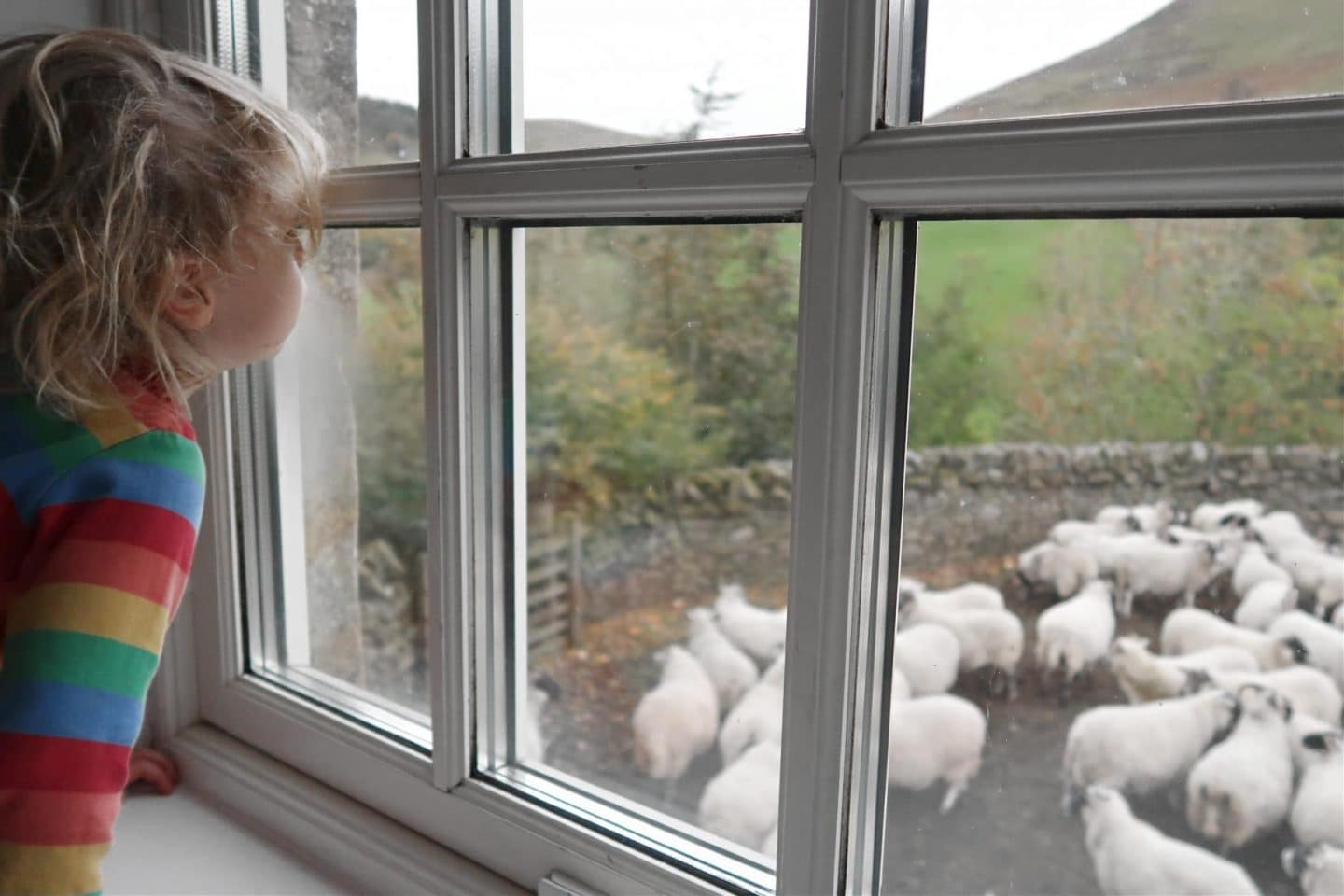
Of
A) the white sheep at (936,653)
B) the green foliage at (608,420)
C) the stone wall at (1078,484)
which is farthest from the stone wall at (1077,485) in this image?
the green foliage at (608,420)

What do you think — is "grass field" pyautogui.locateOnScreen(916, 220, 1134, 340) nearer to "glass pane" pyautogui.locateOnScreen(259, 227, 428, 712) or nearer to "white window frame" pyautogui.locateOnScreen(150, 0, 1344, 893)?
"white window frame" pyautogui.locateOnScreen(150, 0, 1344, 893)

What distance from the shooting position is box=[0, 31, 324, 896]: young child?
1.69ft

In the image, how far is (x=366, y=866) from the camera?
70 cm

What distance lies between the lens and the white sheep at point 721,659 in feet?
6.98

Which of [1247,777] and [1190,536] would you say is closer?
[1247,777]

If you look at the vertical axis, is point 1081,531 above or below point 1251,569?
below

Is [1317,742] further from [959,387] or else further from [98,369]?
[98,369]

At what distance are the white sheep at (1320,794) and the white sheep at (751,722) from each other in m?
0.75

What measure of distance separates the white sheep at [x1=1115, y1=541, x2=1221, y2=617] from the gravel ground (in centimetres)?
5

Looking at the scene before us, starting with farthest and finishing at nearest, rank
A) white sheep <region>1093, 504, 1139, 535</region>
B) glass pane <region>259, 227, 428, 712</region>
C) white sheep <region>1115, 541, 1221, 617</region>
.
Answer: white sheep <region>1093, 504, 1139, 535</region> < white sheep <region>1115, 541, 1221, 617</region> < glass pane <region>259, 227, 428, 712</region>

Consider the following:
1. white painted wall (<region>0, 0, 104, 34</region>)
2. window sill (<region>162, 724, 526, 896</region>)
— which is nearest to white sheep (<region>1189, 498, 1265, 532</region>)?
window sill (<region>162, 724, 526, 896</region>)

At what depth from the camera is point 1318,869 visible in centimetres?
75

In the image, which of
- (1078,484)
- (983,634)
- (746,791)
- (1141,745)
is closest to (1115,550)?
(1078,484)

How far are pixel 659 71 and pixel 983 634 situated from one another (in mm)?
926
